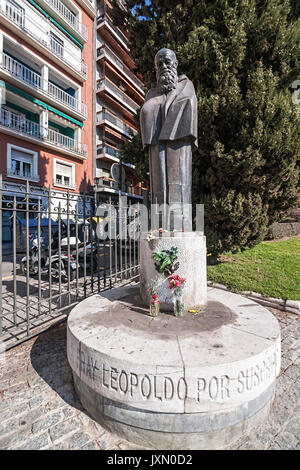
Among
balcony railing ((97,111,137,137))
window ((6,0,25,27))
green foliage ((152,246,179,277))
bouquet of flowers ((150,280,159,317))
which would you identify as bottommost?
bouquet of flowers ((150,280,159,317))

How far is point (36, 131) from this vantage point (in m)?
14.9

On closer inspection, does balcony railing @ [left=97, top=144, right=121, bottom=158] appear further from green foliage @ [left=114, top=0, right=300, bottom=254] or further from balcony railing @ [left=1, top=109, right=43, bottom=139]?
green foliage @ [left=114, top=0, right=300, bottom=254]

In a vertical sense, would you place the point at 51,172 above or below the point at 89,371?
above

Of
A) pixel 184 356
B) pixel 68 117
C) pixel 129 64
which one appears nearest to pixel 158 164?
pixel 184 356

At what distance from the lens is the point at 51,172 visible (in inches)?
627

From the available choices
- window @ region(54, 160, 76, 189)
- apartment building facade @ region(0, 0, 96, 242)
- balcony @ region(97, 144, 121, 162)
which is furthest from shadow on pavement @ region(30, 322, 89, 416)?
balcony @ region(97, 144, 121, 162)

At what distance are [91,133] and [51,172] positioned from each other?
5.98 m

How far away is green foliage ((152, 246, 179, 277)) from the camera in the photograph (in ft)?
9.43

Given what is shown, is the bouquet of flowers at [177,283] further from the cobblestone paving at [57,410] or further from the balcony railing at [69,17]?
the balcony railing at [69,17]

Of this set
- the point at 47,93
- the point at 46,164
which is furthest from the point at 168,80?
the point at 47,93

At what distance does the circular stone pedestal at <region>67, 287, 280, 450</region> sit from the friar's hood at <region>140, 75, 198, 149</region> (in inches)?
102

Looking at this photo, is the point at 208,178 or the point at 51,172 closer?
the point at 208,178
